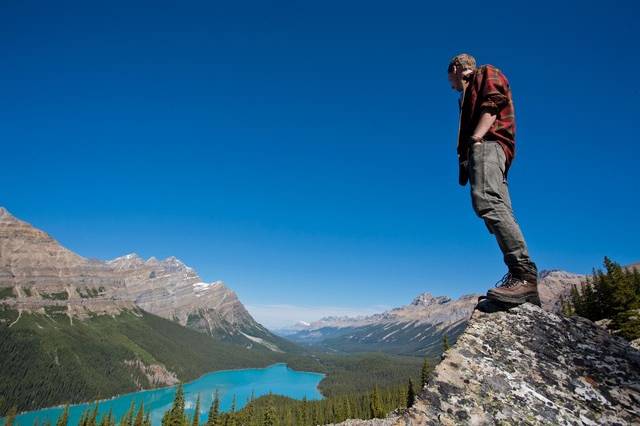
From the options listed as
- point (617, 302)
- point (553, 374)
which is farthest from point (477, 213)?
point (617, 302)

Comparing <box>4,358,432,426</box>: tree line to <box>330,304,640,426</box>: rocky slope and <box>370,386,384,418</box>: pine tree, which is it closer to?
<box>370,386,384,418</box>: pine tree

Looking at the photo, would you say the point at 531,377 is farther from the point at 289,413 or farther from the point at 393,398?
the point at 393,398

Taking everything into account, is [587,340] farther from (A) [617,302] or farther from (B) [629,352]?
(A) [617,302]

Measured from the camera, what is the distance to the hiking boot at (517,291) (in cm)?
404

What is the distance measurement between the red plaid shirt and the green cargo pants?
0.32m

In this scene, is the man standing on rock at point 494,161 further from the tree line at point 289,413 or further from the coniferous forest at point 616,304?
the tree line at point 289,413

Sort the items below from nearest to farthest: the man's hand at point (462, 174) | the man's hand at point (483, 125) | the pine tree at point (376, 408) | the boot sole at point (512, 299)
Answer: the boot sole at point (512, 299), the man's hand at point (483, 125), the man's hand at point (462, 174), the pine tree at point (376, 408)

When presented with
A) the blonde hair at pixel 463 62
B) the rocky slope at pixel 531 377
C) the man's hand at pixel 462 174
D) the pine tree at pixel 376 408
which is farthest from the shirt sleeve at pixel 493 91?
the pine tree at pixel 376 408

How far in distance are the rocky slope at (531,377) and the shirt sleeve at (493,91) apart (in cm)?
256

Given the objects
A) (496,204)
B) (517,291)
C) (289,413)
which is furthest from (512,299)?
(289,413)

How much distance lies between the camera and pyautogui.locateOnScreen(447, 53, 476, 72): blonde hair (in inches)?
200

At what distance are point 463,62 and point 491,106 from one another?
1032 mm

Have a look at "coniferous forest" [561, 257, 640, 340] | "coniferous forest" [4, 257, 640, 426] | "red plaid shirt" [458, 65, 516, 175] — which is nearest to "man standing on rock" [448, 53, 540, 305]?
"red plaid shirt" [458, 65, 516, 175]

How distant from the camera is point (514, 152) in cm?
482
